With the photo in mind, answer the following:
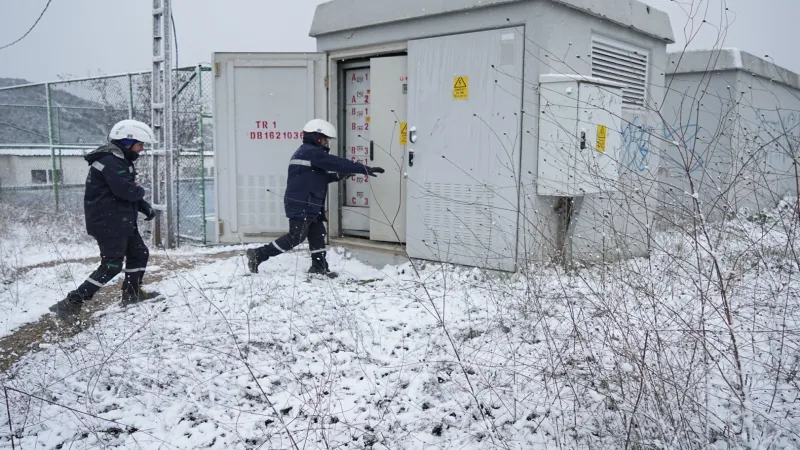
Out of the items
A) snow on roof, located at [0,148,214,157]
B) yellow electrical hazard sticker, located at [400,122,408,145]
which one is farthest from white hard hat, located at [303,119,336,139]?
snow on roof, located at [0,148,214,157]

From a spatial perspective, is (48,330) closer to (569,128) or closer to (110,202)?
(110,202)

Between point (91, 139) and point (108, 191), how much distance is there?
7146 mm

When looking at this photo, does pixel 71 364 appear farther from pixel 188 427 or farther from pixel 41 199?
pixel 41 199

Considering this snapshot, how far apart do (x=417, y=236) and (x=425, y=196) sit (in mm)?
471

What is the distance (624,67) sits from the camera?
22.6 ft

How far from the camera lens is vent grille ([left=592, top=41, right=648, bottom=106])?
6491 millimetres

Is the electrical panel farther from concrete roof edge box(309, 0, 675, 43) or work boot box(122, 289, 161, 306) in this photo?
work boot box(122, 289, 161, 306)

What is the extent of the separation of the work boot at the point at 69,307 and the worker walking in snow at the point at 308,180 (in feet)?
6.03

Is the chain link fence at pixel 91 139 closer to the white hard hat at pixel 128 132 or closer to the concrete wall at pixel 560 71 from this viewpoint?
the white hard hat at pixel 128 132

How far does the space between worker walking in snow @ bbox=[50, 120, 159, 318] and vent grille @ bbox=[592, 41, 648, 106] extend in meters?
4.71

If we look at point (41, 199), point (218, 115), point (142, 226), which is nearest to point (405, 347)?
point (218, 115)

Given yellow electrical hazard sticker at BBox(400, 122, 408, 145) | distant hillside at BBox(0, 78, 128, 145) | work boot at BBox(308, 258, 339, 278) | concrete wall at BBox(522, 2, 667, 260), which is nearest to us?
concrete wall at BBox(522, 2, 667, 260)

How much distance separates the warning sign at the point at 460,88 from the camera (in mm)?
6148

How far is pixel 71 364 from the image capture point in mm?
4066
